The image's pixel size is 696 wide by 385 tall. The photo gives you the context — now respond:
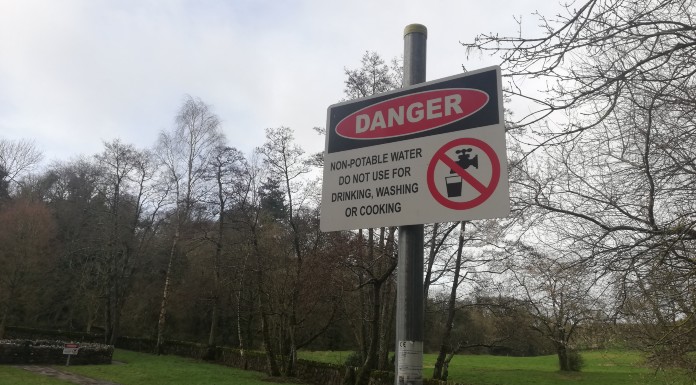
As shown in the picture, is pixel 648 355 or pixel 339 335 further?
pixel 339 335

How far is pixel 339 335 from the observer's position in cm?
3616

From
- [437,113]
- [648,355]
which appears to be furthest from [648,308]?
[437,113]

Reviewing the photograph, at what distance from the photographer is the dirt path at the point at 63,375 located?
689 inches

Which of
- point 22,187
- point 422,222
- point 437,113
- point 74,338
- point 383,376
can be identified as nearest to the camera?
point 422,222

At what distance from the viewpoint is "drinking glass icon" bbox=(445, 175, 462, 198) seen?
2562 mm

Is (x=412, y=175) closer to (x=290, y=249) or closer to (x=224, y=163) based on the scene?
(x=290, y=249)

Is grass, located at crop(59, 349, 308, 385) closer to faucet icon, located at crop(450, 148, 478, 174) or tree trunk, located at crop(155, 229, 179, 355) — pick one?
tree trunk, located at crop(155, 229, 179, 355)

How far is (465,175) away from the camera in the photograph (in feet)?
8.40

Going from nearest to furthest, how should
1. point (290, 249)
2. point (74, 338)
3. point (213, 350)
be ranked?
point (290, 249) < point (213, 350) < point (74, 338)

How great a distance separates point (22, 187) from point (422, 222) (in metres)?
50.1

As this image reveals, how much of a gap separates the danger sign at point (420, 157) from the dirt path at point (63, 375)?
1792 cm

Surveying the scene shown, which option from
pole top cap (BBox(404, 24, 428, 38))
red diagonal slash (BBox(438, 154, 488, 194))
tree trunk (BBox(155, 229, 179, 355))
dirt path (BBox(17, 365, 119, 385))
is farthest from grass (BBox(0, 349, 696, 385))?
pole top cap (BBox(404, 24, 428, 38))

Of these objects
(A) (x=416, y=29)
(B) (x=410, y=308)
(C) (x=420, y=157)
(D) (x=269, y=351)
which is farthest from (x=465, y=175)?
(D) (x=269, y=351)

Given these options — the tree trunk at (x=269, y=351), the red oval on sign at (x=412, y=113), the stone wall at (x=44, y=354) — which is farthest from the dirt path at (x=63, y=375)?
the red oval on sign at (x=412, y=113)
